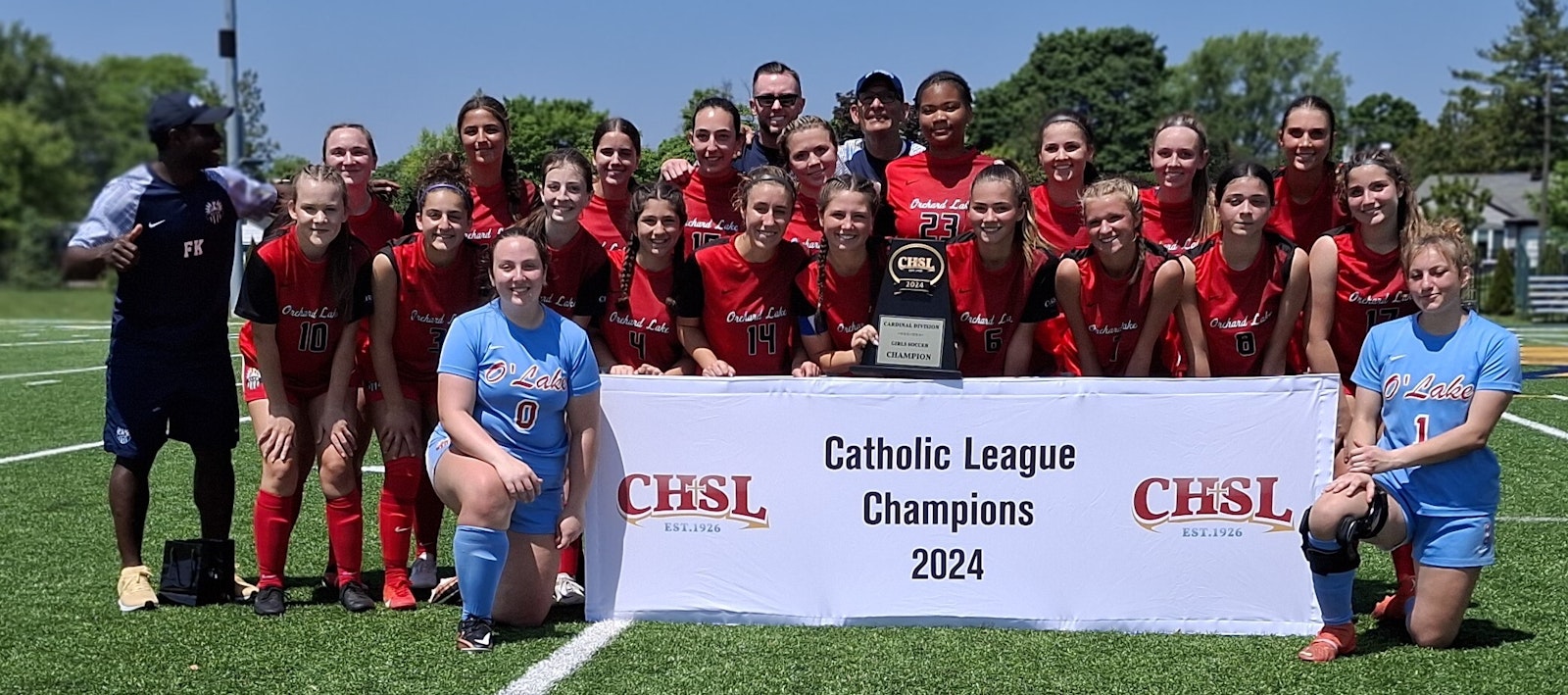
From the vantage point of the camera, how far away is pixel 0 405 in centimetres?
1182

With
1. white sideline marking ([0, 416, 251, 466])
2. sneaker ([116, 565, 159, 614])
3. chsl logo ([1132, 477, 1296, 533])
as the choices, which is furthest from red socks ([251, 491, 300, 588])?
white sideline marking ([0, 416, 251, 466])

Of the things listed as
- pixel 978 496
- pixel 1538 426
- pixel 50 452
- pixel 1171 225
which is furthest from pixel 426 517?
pixel 1538 426

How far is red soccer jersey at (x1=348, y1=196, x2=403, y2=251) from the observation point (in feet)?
18.7

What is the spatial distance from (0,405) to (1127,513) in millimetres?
10469

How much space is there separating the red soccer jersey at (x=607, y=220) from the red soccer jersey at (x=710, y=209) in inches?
10.3

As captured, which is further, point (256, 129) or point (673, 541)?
point (256, 129)

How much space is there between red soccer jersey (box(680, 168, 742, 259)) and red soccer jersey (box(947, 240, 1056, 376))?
3.66ft

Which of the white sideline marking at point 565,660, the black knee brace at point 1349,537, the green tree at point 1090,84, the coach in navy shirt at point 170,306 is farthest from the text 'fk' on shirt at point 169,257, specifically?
the green tree at point 1090,84

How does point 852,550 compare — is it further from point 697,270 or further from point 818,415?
point 697,270

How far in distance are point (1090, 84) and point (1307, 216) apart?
2778 inches

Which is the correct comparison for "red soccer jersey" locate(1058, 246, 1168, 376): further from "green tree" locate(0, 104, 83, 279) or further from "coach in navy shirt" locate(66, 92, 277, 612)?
"green tree" locate(0, 104, 83, 279)

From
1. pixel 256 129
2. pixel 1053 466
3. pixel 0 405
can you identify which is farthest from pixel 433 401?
pixel 256 129

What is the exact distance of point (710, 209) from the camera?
591cm

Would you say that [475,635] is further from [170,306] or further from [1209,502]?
[1209,502]
